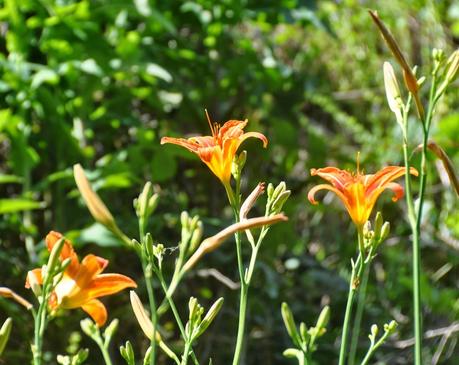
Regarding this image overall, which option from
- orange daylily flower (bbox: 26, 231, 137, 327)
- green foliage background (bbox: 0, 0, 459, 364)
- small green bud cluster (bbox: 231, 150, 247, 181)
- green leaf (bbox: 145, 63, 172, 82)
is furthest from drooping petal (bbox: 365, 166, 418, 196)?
green leaf (bbox: 145, 63, 172, 82)

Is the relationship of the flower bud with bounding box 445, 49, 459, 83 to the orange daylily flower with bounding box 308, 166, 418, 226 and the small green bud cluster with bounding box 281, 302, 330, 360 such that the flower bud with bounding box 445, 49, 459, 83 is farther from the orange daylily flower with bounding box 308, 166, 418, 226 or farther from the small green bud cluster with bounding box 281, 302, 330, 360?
the small green bud cluster with bounding box 281, 302, 330, 360

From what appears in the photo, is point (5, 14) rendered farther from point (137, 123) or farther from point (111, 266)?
point (111, 266)

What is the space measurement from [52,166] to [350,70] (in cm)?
148

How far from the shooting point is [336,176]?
0.78 metres

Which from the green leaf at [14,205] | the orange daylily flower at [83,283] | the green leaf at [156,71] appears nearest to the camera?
the orange daylily flower at [83,283]

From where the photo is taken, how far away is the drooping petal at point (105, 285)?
2.40 ft

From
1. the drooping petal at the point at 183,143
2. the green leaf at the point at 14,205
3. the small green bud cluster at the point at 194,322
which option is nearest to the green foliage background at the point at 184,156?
the green leaf at the point at 14,205

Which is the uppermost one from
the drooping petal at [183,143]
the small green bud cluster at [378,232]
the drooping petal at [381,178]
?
the drooping petal at [381,178]

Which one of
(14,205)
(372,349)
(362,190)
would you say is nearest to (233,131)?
(362,190)

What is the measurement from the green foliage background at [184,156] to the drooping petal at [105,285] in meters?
0.91

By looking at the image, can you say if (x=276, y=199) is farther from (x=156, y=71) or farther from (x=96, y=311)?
(x=156, y=71)

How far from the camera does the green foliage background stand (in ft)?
5.98

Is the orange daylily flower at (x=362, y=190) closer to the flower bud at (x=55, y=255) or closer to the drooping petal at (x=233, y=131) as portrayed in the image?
the drooping petal at (x=233, y=131)

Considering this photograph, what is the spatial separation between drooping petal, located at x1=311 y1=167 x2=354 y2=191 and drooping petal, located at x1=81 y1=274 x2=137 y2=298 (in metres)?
0.19
